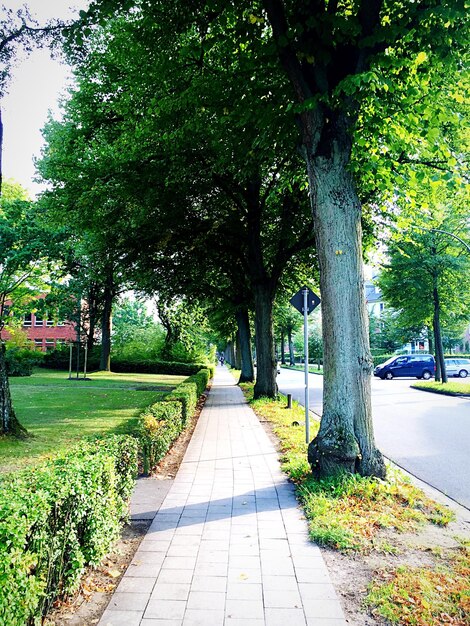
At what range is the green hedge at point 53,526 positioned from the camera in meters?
2.65

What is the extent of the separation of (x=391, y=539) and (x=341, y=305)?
303 centimetres

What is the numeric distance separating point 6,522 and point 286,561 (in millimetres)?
2663

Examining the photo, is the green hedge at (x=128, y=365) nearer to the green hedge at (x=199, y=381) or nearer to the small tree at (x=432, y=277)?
the green hedge at (x=199, y=381)

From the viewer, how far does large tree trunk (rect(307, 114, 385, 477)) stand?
6602mm

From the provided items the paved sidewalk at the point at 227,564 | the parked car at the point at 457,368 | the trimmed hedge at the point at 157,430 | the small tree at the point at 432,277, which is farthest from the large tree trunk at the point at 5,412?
the parked car at the point at 457,368

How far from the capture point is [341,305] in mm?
6750

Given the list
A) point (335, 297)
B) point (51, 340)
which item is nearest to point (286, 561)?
point (335, 297)

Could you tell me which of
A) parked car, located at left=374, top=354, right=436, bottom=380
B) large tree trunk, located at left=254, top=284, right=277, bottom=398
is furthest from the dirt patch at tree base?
parked car, located at left=374, top=354, right=436, bottom=380

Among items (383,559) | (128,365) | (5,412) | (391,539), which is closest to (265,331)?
(5,412)

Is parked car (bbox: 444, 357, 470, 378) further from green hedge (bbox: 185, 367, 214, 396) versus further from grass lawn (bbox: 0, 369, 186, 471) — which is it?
grass lawn (bbox: 0, 369, 186, 471)

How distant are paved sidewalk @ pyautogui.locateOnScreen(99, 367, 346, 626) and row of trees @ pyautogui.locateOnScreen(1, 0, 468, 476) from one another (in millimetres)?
1310

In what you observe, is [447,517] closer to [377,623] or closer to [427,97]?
[377,623]

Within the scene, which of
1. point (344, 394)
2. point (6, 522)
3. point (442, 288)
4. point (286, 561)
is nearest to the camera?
point (6, 522)

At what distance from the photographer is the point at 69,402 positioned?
56.3 ft
